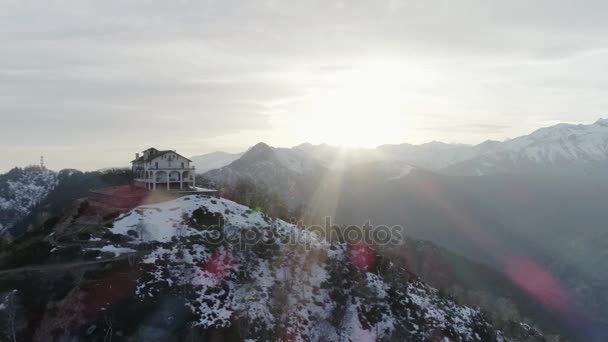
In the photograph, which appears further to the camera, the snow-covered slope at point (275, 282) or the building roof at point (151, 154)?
the building roof at point (151, 154)

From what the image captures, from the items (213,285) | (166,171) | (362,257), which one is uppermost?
(166,171)

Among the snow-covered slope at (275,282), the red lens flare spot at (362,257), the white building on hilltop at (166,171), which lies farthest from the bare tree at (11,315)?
the red lens flare spot at (362,257)

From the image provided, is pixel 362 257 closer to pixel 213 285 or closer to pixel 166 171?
pixel 213 285

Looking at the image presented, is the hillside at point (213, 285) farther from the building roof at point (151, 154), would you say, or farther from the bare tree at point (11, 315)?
the building roof at point (151, 154)

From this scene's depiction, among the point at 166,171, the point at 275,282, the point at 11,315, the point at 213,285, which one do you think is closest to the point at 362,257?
the point at 275,282

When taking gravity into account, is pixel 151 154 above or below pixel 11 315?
above

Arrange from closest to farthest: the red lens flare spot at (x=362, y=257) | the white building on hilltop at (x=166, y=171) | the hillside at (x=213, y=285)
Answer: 1. the hillside at (x=213, y=285)
2. the red lens flare spot at (x=362, y=257)
3. the white building on hilltop at (x=166, y=171)

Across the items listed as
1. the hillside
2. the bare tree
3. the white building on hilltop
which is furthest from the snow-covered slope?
the bare tree
